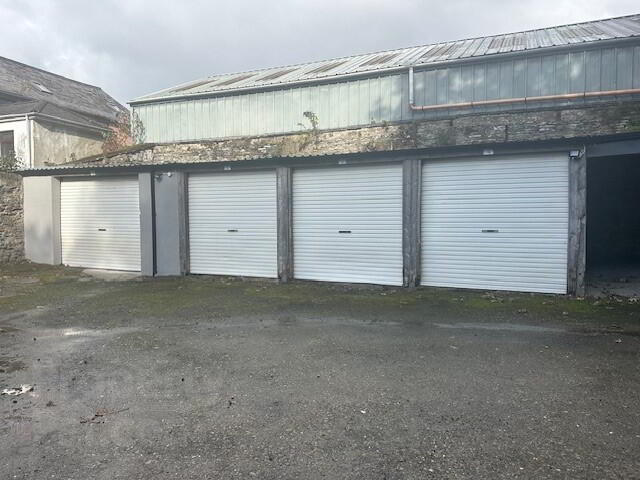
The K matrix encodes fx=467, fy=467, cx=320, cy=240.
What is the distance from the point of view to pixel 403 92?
14742mm

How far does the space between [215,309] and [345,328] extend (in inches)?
109

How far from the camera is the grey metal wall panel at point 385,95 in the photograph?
1270 cm

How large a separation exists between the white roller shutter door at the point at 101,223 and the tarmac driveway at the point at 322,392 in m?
5.30

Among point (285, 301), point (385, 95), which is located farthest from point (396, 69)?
point (285, 301)

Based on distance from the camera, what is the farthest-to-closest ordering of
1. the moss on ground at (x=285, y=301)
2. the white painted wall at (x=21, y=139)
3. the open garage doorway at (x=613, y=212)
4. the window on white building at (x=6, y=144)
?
the window on white building at (x=6, y=144), the white painted wall at (x=21, y=139), the open garage doorway at (x=613, y=212), the moss on ground at (x=285, y=301)

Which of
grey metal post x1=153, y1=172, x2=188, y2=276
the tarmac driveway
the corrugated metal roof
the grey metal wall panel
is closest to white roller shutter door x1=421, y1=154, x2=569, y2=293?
the tarmac driveway

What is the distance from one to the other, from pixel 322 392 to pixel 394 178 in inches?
291

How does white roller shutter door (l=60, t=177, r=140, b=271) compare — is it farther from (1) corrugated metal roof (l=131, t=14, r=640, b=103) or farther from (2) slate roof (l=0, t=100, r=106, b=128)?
(2) slate roof (l=0, t=100, r=106, b=128)

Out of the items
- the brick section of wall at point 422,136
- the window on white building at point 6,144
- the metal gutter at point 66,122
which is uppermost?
the metal gutter at point 66,122

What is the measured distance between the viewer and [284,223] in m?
11.9

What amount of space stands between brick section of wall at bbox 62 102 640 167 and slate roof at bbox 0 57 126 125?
7193 mm

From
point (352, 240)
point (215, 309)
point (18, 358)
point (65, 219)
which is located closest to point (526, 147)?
point (352, 240)

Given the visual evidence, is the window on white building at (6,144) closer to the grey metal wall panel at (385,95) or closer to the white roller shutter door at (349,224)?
the grey metal wall panel at (385,95)

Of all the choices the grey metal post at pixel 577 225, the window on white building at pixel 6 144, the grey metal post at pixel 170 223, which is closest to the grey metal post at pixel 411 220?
the grey metal post at pixel 577 225
